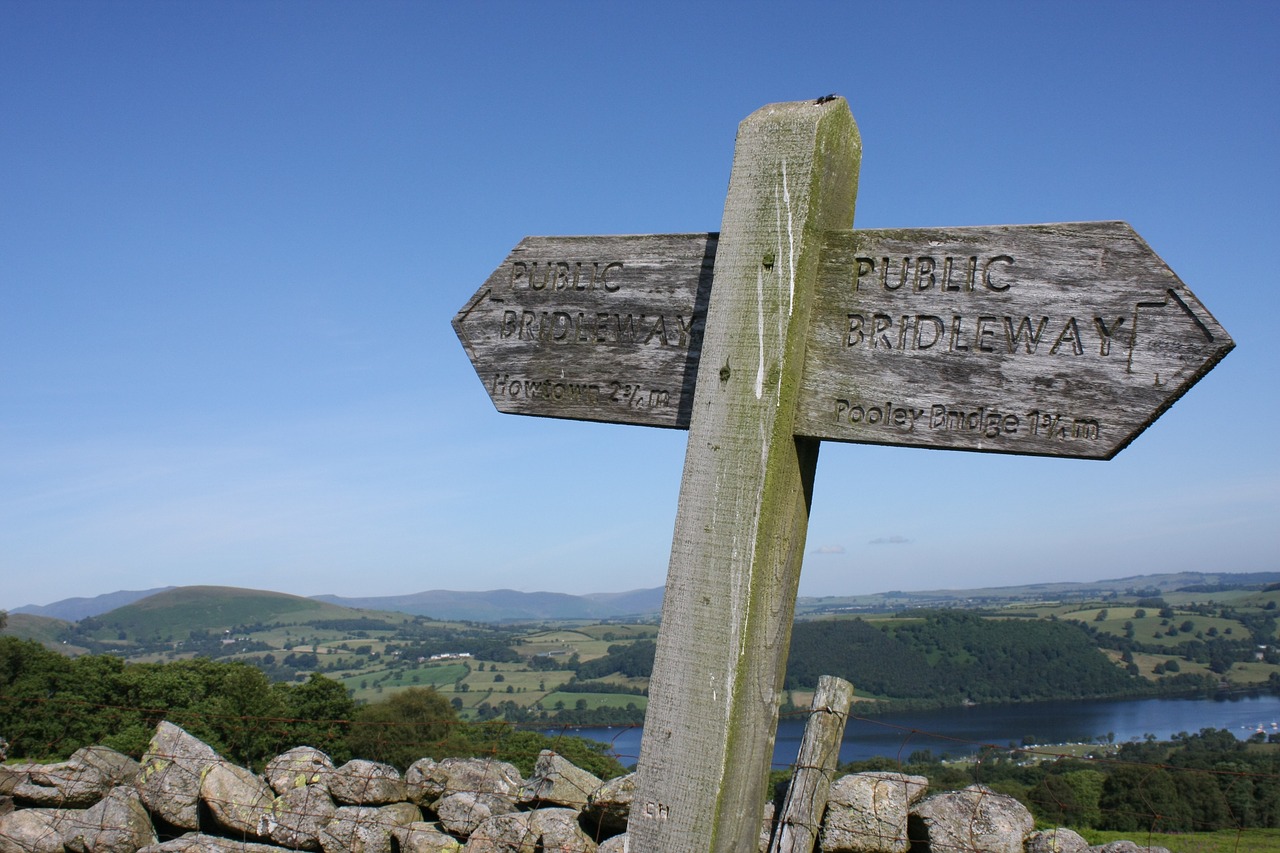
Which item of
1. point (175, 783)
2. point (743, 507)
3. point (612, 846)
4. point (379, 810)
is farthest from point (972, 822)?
point (175, 783)

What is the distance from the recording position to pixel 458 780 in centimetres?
722

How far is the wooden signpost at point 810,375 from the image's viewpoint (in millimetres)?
2000

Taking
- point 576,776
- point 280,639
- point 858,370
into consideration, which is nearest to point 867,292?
point 858,370

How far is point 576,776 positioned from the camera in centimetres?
702

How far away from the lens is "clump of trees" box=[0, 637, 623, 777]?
1986 cm

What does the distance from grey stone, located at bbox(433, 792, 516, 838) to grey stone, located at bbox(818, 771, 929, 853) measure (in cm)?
247

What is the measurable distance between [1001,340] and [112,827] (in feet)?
23.4

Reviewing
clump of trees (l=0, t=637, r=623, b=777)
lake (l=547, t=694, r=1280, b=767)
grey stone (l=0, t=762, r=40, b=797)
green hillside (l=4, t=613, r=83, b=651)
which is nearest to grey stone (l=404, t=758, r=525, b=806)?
grey stone (l=0, t=762, r=40, b=797)

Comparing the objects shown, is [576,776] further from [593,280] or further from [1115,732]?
[1115,732]

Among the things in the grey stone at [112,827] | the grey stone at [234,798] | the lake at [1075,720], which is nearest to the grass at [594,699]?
the lake at [1075,720]

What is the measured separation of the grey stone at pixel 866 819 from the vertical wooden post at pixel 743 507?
415cm

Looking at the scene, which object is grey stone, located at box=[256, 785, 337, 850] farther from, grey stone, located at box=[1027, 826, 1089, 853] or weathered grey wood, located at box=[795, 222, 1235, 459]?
weathered grey wood, located at box=[795, 222, 1235, 459]

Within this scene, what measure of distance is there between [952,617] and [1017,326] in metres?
107

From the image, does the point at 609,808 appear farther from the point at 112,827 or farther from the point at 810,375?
the point at 810,375
